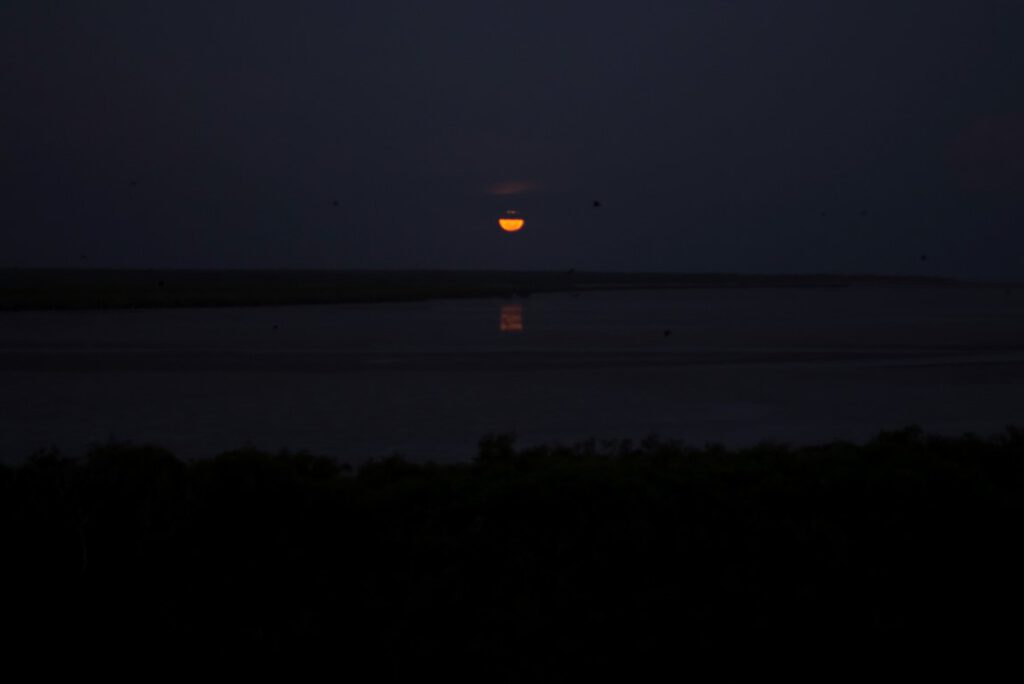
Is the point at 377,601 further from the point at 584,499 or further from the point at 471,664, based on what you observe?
the point at 584,499

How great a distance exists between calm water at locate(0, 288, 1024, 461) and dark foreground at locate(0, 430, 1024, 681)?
3.59 metres

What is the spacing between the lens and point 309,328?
32.0 m

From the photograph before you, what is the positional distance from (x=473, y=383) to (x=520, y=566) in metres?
11.4

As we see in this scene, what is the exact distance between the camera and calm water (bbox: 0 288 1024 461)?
13.0 m

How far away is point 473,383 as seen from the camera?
17.9 m

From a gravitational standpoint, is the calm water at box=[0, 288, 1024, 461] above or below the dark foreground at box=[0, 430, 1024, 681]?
above

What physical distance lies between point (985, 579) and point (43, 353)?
2125 centimetres

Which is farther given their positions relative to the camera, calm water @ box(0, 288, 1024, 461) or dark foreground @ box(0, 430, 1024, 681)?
calm water @ box(0, 288, 1024, 461)

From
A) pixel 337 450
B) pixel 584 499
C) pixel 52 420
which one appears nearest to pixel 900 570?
pixel 584 499

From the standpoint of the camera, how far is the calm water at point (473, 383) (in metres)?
13.0

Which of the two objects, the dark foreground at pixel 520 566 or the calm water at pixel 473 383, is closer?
the dark foreground at pixel 520 566

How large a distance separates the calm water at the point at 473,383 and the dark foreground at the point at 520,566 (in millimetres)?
3591

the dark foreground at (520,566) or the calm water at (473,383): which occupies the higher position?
the calm water at (473,383)

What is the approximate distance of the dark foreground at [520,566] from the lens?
5.73 metres
